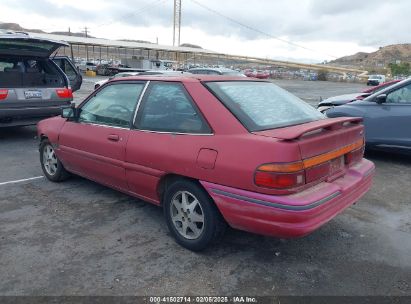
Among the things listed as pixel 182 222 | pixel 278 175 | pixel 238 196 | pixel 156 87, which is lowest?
pixel 182 222

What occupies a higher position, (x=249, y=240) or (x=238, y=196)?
(x=238, y=196)

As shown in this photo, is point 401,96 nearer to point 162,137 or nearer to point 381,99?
point 381,99

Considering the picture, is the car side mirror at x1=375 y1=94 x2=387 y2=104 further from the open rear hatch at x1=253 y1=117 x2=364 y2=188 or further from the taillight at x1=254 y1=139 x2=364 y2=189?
the taillight at x1=254 y1=139 x2=364 y2=189

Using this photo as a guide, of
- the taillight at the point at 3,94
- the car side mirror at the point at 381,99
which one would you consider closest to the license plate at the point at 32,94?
the taillight at the point at 3,94

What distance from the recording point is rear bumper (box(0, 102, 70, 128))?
7.46m

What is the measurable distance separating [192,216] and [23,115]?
18.4ft

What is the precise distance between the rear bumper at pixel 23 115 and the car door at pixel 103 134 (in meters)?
3.25

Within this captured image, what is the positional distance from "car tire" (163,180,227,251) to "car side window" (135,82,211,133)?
491 mm

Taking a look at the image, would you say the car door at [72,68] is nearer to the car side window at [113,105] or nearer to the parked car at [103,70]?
the car side window at [113,105]

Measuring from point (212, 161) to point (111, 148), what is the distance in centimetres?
138

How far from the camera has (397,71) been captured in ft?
183

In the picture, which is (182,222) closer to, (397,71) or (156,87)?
(156,87)

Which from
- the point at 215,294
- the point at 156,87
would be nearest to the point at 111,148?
the point at 156,87

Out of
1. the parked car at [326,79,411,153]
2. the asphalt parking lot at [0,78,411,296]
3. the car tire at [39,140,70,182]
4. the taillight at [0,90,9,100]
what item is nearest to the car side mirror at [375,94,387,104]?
the parked car at [326,79,411,153]
